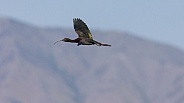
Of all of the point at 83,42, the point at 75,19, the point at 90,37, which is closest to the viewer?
the point at 83,42

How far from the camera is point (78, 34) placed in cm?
3522

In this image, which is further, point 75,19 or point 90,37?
point 75,19

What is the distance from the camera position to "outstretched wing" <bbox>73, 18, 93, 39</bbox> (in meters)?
35.2

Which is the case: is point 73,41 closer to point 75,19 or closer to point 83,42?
point 83,42

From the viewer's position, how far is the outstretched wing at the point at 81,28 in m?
35.2

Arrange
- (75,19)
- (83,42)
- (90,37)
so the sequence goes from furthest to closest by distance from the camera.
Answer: (75,19), (90,37), (83,42)

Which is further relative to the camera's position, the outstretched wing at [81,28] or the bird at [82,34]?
the outstretched wing at [81,28]

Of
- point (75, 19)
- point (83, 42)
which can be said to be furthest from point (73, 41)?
point (75, 19)

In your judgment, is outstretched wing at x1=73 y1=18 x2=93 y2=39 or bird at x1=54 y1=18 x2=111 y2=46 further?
outstretched wing at x1=73 y1=18 x2=93 y2=39

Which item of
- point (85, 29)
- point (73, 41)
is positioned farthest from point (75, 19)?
point (73, 41)

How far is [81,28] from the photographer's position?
36.1 metres

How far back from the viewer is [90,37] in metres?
34.3

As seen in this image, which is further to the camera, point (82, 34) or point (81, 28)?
point (81, 28)

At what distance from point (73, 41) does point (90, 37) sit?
60.8 inches
